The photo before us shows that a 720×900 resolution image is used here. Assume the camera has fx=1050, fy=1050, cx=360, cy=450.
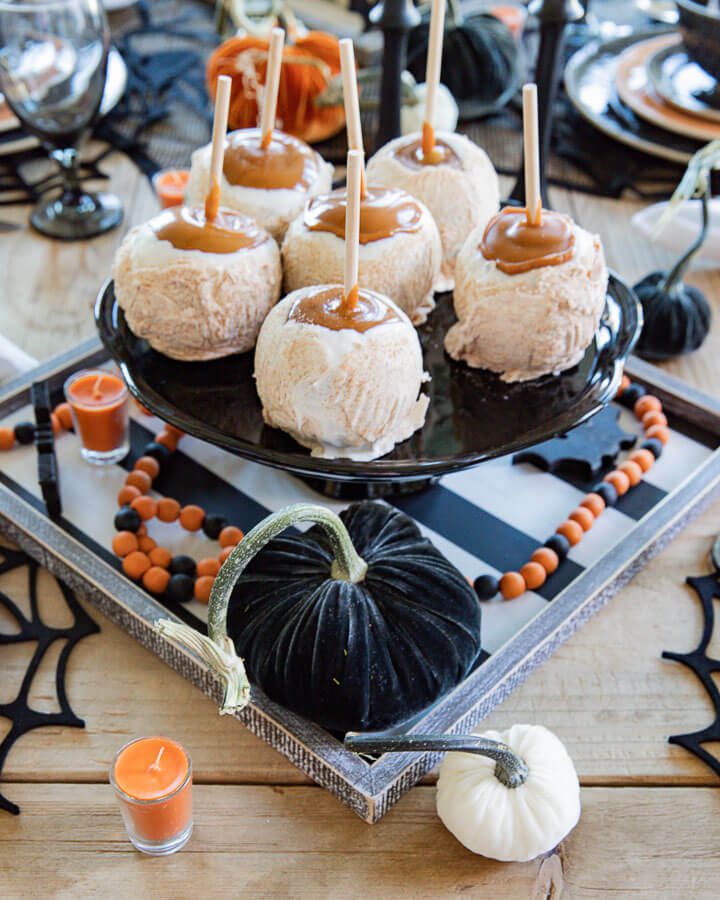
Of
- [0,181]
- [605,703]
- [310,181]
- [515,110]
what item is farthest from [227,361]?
[515,110]

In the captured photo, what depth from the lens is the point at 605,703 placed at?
966mm

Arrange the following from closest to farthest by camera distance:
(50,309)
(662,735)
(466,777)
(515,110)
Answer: (466,777)
(662,735)
(50,309)
(515,110)

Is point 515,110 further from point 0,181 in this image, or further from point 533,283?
point 533,283

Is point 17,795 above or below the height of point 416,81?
below

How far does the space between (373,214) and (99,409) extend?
0.37m

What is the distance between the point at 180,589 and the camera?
1.01 meters

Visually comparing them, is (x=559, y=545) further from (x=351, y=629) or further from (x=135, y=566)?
(x=135, y=566)

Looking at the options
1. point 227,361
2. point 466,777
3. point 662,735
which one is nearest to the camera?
point 466,777

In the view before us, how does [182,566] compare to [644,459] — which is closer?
[182,566]

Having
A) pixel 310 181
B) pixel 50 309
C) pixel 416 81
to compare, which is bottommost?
pixel 50 309

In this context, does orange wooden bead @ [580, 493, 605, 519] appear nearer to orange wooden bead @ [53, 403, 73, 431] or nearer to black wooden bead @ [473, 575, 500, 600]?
black wooden bead @ [473, 575, 500, 600]

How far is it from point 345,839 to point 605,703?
276mm

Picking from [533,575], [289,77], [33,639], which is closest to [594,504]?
[533,575]

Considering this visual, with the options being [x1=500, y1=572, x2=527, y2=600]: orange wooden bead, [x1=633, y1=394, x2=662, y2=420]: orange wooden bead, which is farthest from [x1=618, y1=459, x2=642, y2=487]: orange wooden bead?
[x1=500, y1=572, x2=527, y2=600]: orange wooden bead
